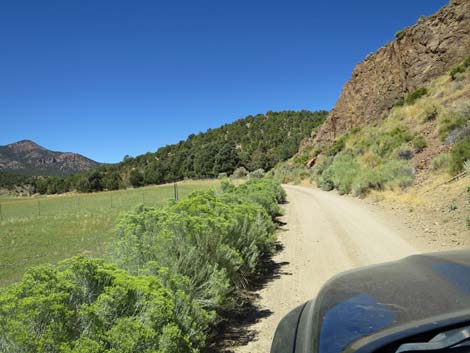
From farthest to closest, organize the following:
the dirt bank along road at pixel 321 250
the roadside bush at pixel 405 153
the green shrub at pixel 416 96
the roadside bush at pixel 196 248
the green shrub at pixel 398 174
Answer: the green shrub at pixel 416 96
the roadside bush at pixel 405 153
the green shrub at pixel 398 174
the dirt bank along road at pixel 321 250
the roadside bush at pixel 196 248

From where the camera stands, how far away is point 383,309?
1874 mm

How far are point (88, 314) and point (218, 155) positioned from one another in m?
88.2

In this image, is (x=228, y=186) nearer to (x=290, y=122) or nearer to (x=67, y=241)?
(x=67, y=241)

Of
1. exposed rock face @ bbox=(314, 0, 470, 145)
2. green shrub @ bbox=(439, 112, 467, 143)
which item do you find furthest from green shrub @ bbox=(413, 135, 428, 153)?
exposed rock face @ bbox=(314, 0, 470, 145)

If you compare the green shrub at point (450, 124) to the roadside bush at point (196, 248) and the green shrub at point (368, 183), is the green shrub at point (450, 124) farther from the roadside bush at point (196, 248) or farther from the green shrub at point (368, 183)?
the roadside bush at point (196, 248)

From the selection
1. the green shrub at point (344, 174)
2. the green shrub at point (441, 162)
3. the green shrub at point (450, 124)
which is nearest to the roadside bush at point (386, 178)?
the green shrub at point (441, 162)

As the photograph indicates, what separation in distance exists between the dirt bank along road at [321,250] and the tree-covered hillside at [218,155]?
68.9 metres

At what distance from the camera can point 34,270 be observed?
9.52 feet

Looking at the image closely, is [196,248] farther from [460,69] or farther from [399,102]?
[399,102]

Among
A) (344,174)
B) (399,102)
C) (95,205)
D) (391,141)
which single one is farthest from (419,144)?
(95,205)

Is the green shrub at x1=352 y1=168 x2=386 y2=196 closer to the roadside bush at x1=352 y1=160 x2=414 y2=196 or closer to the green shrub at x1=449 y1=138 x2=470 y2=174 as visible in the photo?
the roadside bush at x1=352 y1=160 x2=414 y2=196

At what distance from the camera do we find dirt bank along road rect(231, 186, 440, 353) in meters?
6.00

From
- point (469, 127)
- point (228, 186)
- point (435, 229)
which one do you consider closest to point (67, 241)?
point (228, 186)

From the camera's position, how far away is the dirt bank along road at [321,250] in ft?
19.7
